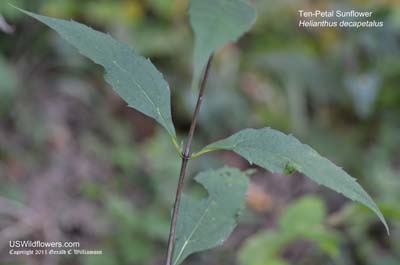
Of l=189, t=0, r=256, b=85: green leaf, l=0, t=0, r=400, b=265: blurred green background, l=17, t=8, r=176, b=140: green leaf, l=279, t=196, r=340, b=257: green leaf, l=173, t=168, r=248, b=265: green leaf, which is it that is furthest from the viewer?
l=0, t=0, r=400, b=265: blurred green background

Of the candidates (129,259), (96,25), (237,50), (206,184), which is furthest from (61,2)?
(206,184)

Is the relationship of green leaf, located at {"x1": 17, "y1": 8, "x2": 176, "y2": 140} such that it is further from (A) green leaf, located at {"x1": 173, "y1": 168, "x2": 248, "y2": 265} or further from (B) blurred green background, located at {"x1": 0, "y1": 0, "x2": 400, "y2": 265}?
(B) blurred green background, located at {"x1": 0, "y1": 0, "x2": 400, "y2": 265}

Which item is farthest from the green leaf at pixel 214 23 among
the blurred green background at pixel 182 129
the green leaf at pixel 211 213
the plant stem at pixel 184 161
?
the blurred green background at pixel 182 129

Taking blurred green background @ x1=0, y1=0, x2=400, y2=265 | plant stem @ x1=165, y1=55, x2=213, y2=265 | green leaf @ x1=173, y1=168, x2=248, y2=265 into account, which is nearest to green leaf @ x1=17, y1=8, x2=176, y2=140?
plant stem @ x1=165, y1=55, x2=213, y2=265

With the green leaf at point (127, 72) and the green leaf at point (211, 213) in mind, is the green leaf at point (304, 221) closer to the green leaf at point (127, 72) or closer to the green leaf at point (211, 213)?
the green leaf at point (211, 213)

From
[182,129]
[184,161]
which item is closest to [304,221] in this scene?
[184,161]

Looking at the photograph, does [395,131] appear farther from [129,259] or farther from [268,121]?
[129,259]
